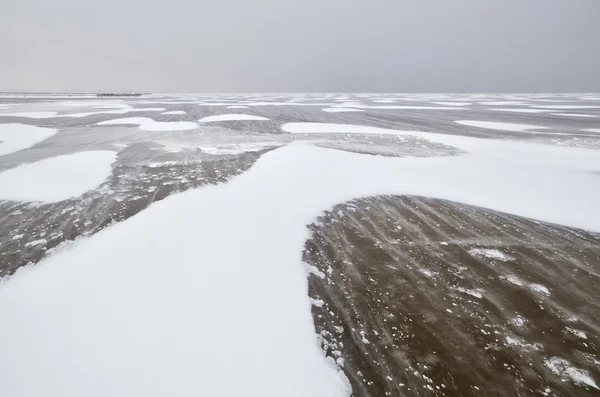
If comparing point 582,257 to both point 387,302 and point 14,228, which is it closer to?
point 387,302

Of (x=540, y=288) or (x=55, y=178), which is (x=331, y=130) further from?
(x=540, y=288)

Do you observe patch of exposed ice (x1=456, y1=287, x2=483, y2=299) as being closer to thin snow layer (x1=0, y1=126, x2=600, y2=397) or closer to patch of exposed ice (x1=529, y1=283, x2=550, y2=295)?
patch of exposed ice (x1=529, y1=283, x2=550, y2=295)

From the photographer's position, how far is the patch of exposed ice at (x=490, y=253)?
321 centimetres

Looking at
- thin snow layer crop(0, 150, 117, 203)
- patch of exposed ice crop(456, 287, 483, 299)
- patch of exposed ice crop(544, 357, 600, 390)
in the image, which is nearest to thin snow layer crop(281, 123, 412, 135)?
thin snow layer crop(0, 150, 117, 203)

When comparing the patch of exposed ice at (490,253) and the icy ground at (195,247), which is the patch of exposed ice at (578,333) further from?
the patch of exposed ice at (490,253)

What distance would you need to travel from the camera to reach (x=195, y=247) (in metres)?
3.24

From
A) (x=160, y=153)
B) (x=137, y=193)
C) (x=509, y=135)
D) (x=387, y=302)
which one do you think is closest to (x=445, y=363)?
(x=387, y=302)

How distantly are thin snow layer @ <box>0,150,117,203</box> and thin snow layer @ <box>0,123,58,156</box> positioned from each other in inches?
87.5

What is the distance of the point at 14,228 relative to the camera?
3.67 m

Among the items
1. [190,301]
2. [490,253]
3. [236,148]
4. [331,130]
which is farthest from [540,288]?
[331,130]

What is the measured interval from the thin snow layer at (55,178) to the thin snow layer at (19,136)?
7.29ft

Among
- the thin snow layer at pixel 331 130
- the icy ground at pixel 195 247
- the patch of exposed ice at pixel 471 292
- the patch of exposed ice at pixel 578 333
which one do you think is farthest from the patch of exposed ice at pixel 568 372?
the thin snow layer at pixel 331 130

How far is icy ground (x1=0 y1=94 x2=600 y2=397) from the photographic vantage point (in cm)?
186

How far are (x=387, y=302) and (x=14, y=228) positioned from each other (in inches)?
173
